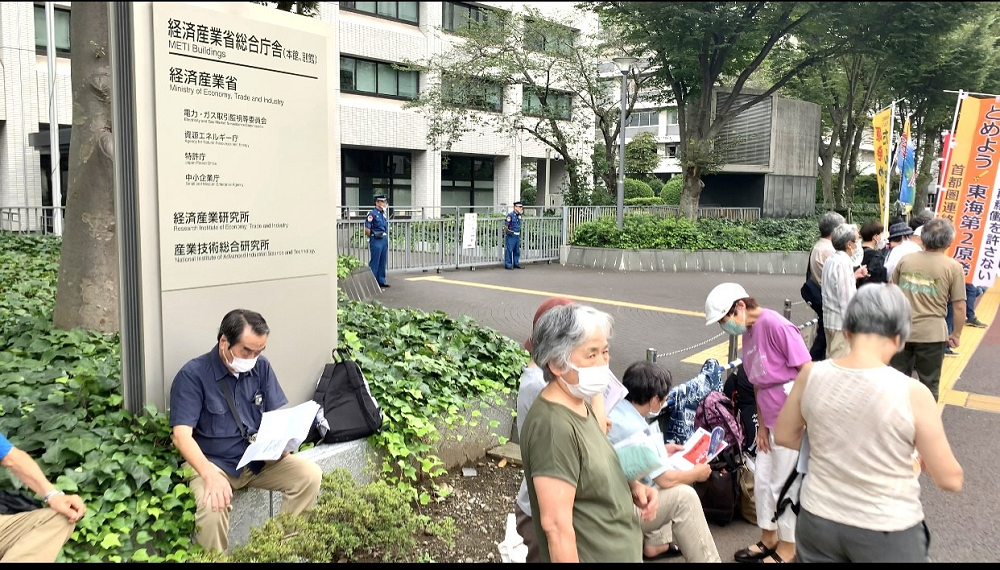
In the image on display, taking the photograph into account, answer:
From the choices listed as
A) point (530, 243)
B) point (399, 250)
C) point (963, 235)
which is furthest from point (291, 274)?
point (530, 243)

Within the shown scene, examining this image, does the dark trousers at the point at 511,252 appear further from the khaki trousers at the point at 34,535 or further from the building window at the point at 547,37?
the khaki trousers at the point at 34,535

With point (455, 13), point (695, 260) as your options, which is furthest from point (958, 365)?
point (455, 13)

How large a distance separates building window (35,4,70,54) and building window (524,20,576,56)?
13.6m

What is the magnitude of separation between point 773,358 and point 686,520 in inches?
41.9

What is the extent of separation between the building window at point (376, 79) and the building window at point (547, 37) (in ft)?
23.4

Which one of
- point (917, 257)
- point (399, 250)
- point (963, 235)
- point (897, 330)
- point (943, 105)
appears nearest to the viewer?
point (897, 330)

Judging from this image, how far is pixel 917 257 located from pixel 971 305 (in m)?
6.62

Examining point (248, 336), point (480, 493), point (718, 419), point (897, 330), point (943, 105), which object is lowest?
point (480, 493)

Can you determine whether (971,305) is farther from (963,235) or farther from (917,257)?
(917,257)

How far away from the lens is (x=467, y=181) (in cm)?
3259

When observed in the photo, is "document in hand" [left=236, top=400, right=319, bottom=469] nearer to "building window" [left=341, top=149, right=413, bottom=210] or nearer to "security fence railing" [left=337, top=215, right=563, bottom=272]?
"security fence railing" [left=337, top=215, right=563, bottom=272]

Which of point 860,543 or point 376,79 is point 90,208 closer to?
point 860,543

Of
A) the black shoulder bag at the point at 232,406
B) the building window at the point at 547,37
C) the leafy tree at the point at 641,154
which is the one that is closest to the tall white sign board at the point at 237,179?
the black shoulder bag at the point at 232,406

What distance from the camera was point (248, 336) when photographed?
11.9ft
